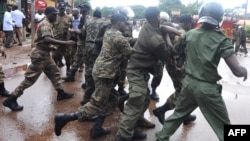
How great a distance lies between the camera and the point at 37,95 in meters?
6.75

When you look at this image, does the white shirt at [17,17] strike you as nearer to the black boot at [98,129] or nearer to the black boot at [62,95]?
the black boot at [62,95]

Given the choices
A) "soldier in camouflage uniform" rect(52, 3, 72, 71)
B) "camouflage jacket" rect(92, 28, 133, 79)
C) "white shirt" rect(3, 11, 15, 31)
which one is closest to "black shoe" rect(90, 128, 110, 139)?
"camouflage jacket" rect(92, 28, 133, 79)

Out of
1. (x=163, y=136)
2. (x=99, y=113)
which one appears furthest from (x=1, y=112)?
(x=163, y=136)

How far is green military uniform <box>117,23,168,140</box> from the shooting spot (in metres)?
4.13

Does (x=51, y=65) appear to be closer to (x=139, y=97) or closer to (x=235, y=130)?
(x=139, y=97)

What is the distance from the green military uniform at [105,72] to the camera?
4.32 metres

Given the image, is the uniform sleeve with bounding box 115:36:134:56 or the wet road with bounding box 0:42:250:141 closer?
→ the uniform sleeve with bounding box 115:36:134:56

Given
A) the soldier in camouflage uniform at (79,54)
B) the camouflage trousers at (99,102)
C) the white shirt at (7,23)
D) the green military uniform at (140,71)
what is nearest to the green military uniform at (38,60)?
the camouflage trousers at (99,102)

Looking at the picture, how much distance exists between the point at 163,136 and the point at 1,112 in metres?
2.92

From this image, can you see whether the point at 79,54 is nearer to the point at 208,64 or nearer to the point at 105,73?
the point at 105,73

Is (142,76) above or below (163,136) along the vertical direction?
above

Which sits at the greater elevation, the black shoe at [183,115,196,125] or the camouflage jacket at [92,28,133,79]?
the camouflage jacket at [92,28,133,79]

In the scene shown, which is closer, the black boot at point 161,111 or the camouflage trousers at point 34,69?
the black boot at point 161,111

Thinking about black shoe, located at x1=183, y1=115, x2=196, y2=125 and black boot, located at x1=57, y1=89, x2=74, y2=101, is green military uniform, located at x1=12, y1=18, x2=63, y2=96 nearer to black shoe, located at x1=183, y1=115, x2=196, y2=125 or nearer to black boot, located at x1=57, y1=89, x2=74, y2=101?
black boot, located at x1=57, y1=89, x2=74, y2=101
